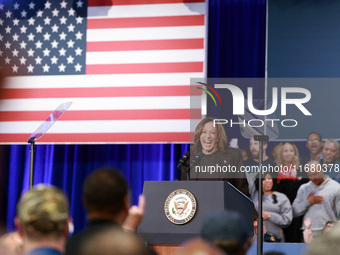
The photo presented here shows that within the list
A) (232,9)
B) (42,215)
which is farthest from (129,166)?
(42,215)

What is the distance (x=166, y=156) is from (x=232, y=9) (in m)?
1.92

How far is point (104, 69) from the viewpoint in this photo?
6.99m

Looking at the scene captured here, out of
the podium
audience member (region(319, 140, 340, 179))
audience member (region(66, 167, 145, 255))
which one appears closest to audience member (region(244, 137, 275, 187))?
audience member (region(319, 140, 340, 179))

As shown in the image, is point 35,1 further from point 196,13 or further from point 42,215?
point 42,215

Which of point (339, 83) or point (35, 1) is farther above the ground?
point (35, 1)

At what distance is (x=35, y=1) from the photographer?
24.0 feet

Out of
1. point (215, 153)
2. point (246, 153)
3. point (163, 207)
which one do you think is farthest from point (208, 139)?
point (163, 207)

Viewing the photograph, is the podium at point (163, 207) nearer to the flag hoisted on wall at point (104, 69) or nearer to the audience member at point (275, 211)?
the audience member at point (275, 211)

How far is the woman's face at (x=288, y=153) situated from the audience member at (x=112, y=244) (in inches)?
187

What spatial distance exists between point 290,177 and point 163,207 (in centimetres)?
314

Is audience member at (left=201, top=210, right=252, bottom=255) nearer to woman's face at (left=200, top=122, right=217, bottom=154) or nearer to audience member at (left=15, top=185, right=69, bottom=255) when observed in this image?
audience member at (left=15, top=185, right=69, bottom=255)

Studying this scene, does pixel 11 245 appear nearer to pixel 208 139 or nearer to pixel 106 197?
pixel 106 197

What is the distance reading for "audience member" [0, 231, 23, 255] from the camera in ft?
7.19

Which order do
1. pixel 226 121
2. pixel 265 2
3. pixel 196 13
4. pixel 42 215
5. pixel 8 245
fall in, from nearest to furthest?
pixel 42 215
pixel 8 245
pixel 226 121
pixel 196 13
pixel 265 2
